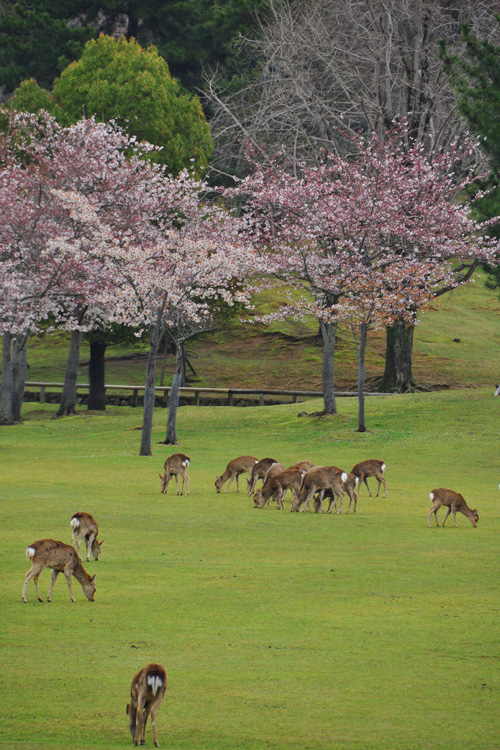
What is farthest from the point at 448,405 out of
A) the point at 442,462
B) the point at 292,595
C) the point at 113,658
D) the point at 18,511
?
the point at 113,658

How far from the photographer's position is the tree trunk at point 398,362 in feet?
156

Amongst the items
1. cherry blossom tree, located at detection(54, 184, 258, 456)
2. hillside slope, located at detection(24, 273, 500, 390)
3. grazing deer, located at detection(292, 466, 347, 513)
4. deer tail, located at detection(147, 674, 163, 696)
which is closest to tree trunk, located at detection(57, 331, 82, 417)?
hillside slope, located at detection(24, 273, 500, 390)

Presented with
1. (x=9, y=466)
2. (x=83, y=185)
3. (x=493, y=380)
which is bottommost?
(x=9, y=466)

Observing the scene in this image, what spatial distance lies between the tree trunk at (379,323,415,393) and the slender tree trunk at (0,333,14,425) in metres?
18.3

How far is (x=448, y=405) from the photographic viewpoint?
4088cm

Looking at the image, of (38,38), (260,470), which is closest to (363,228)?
(260,470)

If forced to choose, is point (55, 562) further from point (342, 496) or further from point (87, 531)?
point (342, 496)

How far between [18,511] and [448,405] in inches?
998

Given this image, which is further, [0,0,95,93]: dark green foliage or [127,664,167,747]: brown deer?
[0,0,95,93]: dark green foliage

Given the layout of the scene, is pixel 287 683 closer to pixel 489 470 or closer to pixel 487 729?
pixel 487 729

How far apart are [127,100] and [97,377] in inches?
579

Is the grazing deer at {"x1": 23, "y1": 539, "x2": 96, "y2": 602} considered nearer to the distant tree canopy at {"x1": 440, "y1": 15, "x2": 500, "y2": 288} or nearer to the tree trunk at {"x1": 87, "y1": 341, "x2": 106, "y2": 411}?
the distant tree canopy at {"x1": 440, "y1": 15, "x2": 500, "y2": 288}

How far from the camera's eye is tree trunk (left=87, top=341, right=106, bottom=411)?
165ft

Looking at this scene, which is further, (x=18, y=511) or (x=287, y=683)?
(x=18, y=511)
